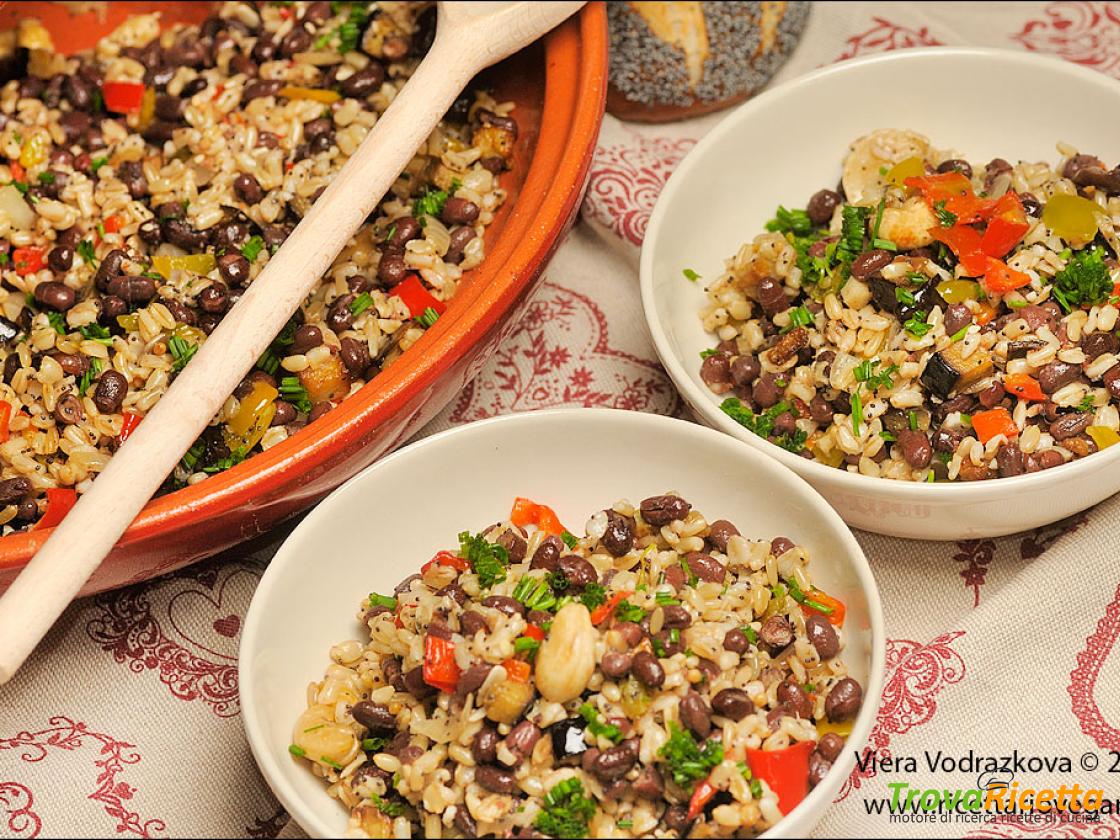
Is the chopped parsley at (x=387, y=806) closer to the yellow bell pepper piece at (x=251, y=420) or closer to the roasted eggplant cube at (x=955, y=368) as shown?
the yellow bell pepper piece at (x=251, y=420)

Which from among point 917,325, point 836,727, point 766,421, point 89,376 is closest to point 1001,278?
point 917,325

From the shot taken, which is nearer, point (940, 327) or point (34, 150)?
point (940, 327)

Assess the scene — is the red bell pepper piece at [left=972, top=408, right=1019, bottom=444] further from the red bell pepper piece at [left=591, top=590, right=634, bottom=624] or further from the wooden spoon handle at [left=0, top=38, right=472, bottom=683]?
the wooden spoon handle at [left=0, top=38, right=472, bottom=683]

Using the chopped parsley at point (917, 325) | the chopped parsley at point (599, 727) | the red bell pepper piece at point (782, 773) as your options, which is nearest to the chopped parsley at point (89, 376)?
the chopped parsley at point (599, 727)

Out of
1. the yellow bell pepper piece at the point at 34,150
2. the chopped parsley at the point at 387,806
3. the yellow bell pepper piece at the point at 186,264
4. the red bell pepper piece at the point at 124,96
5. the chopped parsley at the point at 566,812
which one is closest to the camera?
the chopped parsley at the point at 566,812

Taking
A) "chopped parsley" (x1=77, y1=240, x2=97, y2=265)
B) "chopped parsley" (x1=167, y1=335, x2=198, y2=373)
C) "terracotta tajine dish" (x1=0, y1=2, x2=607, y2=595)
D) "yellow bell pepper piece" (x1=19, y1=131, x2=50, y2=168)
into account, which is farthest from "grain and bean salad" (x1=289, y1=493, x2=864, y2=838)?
"yellow bell pepper piece" (x1=19, y1=131, x2=50, y2=168)

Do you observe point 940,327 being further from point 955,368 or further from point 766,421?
point 766,421

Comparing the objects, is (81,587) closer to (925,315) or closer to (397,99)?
(397,99)
